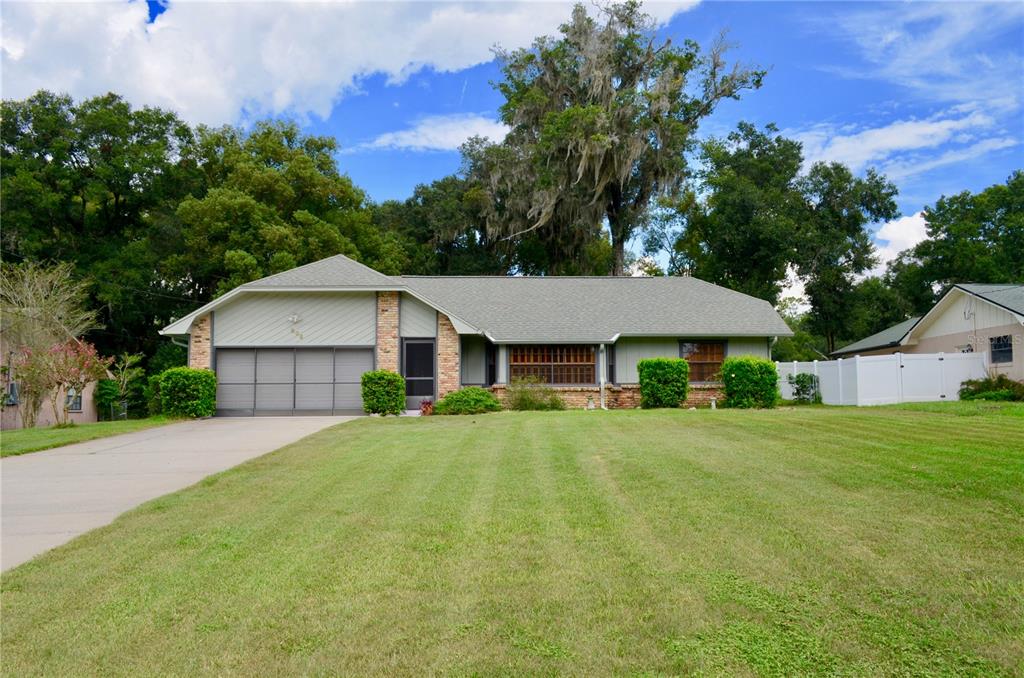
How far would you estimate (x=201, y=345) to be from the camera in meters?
19.1

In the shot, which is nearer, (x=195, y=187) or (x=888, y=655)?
(x=888, y=655)

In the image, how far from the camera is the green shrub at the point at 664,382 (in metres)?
18.3

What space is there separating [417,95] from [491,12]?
5.65 meters

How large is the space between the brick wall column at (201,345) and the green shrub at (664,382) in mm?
12584

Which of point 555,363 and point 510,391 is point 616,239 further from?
point 510,391

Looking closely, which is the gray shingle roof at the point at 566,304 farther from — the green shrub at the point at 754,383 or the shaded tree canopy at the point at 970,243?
the shaded tree canopy at the point at 970,243

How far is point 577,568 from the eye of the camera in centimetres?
414

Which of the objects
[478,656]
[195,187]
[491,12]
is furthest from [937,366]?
[195,187]

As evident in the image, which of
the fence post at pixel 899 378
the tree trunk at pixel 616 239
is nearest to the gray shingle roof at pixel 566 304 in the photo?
the fence post at pixel 899 378

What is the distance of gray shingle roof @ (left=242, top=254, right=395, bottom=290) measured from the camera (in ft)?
61.4

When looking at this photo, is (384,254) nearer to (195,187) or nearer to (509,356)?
(195,187)

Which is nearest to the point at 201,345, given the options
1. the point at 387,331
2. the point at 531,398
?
the point at 387,331

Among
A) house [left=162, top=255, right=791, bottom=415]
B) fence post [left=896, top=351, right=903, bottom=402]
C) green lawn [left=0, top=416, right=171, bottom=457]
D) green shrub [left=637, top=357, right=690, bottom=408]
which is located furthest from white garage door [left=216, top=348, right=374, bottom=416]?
fence post [left=896, top=351, right=903, bottom=402]

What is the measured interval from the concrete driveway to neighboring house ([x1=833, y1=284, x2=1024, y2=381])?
67.0ft
